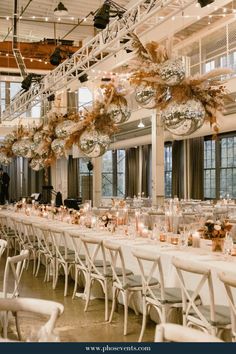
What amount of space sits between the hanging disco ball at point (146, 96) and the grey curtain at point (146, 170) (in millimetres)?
14431

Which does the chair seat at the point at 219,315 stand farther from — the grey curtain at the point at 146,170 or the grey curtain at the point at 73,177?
the grey curtain at the point at 73,177

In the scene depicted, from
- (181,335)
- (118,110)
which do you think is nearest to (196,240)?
(118,110)

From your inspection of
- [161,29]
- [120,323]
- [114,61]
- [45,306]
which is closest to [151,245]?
[120,323]

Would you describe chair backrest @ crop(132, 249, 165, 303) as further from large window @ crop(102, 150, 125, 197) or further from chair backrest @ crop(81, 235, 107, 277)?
large window @ crop(102, 150, 125, 197)

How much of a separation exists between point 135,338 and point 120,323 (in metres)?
0.52

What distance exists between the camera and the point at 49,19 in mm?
14805

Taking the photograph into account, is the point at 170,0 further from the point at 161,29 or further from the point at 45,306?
the point at 161,29

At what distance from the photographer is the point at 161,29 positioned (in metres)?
12.5

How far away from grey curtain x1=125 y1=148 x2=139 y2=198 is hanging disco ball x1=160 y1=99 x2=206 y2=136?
16209 millimetres

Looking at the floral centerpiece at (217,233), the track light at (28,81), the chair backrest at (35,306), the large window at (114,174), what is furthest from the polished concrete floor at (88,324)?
the large window at (114,174)

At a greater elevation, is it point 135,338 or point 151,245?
point 151,245

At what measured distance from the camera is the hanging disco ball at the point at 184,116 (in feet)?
18.8

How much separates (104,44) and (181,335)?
670 cm

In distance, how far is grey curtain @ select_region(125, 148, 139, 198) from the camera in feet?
72.9
